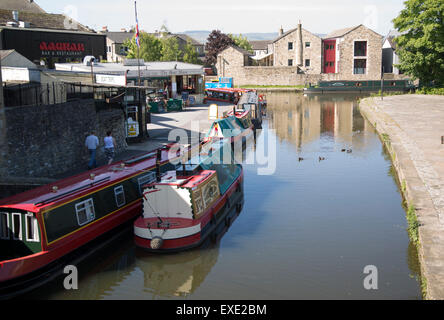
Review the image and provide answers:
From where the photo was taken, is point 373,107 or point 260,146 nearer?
point 260,146

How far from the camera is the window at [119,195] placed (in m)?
14.5

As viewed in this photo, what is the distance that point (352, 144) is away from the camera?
2952cm

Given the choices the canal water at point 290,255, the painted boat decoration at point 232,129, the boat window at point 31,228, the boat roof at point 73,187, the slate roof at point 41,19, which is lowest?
the canal water at point 290,255

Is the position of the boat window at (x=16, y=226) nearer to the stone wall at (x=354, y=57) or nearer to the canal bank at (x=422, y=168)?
the canal bank at (x=422, y=168)

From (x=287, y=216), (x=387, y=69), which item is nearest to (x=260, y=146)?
(x=287, y=216)

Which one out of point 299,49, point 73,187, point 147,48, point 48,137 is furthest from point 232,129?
point 299,49

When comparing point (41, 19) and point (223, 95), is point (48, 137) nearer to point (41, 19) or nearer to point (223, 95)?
point (41, 19)

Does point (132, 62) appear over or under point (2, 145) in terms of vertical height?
over

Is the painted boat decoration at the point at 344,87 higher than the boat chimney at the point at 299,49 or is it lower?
lower

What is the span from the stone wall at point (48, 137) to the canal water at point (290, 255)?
Answer: 520cm

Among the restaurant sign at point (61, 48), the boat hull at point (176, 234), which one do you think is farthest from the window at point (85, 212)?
the restaurant sign at point (61, 48)
